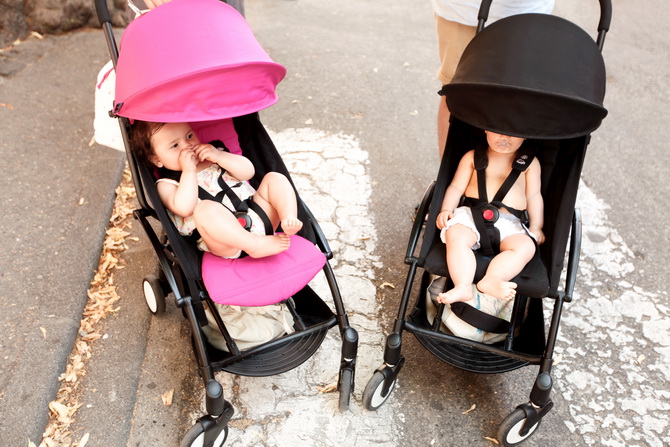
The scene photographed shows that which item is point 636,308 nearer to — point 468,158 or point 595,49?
point 468,158

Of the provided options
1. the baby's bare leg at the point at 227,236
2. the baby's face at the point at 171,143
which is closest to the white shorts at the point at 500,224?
the baby's bare leg at the point at 227,236

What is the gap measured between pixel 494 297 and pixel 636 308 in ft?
3.50

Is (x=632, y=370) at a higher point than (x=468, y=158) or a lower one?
lower

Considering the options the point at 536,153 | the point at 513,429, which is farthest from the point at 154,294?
the point at 536,153

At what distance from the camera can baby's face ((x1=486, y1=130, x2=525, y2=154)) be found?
2221 mm

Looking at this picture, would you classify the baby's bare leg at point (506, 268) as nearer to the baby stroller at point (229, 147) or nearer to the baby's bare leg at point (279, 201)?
the baby stroller at point (229, 147)

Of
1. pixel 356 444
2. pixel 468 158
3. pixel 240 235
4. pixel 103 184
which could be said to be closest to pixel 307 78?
pixel 103 184

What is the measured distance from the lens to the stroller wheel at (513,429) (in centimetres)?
212

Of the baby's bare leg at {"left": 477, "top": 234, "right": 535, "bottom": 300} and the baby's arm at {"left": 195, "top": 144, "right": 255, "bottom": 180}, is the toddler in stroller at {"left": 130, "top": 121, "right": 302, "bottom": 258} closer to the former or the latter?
the baby's arm at {"left": 195, "top": 144, "right": 255, "bottom": 180}

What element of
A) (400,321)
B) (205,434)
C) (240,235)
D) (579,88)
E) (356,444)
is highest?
(579,88)

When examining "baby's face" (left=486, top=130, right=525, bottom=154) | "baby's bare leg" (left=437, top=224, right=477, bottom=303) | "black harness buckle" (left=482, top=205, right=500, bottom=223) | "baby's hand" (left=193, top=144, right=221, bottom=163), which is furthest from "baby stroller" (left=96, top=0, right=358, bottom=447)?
"baby's face" (left=486, top=130, right=525, bottom=154)

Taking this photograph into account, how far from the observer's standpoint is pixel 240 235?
80.9 inches

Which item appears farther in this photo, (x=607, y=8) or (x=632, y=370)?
(x=632, y=370)

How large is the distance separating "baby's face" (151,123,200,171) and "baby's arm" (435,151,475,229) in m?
1.01
